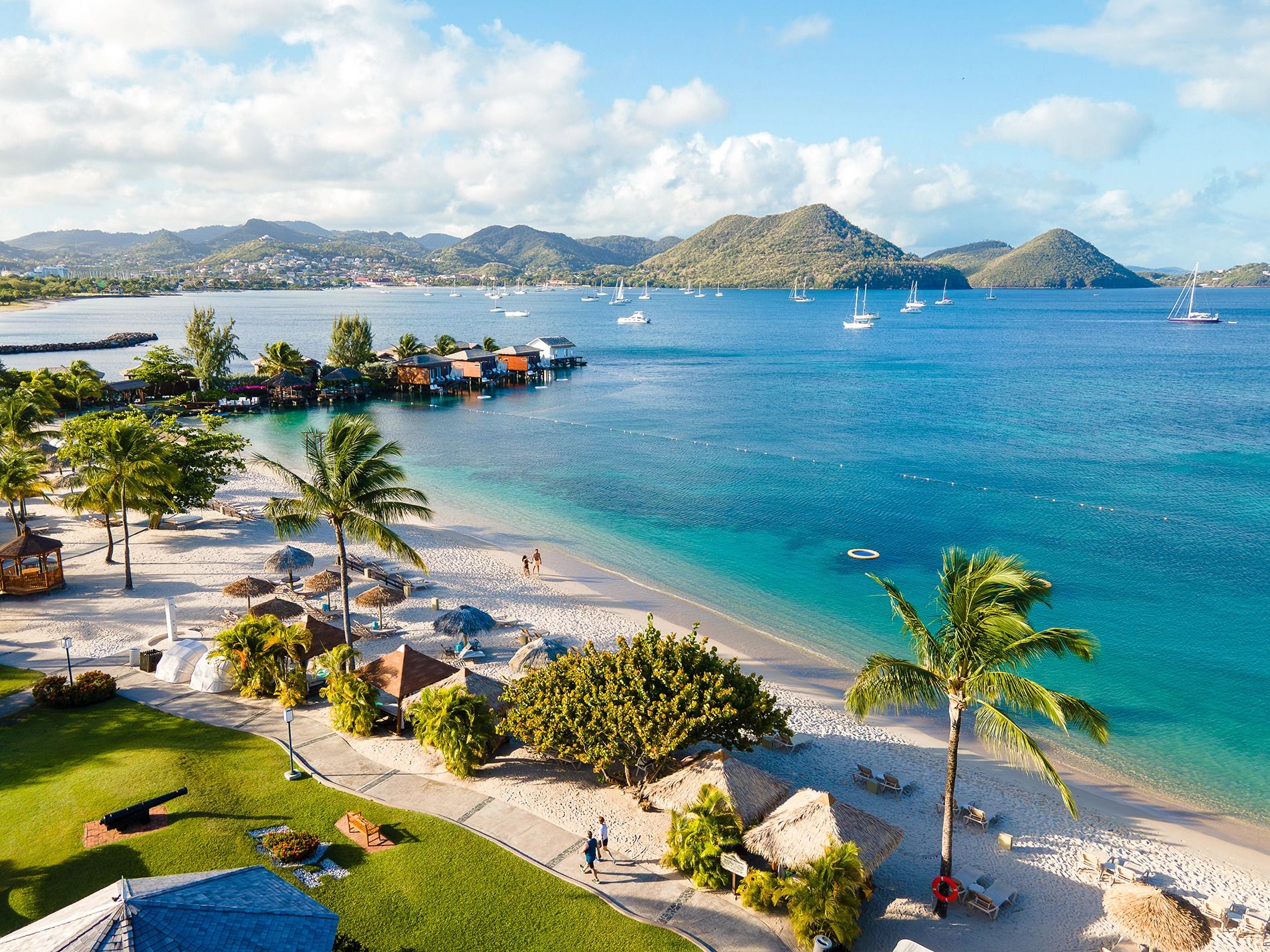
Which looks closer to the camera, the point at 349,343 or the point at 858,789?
the point at 858,789

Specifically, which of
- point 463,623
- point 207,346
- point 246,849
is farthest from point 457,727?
point 207,346

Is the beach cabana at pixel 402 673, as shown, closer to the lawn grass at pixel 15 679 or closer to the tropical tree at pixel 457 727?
the tropical tree at pixel 457 727

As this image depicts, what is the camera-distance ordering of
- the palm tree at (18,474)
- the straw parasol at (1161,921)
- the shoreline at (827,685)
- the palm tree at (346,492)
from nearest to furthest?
the straw parasol at (1161,921) → the shoreline at (827,685) → the palm tree at (346,492) → the palm tree at (18,474)

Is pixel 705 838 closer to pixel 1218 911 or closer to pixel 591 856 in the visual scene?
pixel 591 856

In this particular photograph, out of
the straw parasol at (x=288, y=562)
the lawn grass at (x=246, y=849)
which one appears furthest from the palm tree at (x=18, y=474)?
the lawn grass at (x=246, y=849)

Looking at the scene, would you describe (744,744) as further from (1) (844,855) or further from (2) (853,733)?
(2) (853,733)

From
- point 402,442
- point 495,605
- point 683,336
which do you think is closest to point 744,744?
point 495,605
